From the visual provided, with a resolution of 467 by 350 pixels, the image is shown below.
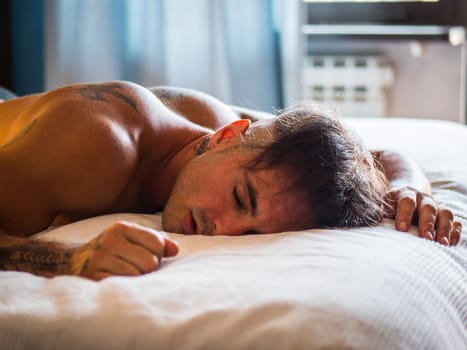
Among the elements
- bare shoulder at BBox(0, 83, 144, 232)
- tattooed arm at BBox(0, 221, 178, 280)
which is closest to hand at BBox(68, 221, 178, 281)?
tattooed arm at BBox(0, 221, 178, 280)

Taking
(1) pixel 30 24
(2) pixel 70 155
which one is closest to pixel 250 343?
(2) pixel 70 155

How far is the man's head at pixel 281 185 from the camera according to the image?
1.04 m

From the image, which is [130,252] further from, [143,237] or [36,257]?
[36,257]

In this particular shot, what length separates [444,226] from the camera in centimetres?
108

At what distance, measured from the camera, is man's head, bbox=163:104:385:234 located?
104 cm

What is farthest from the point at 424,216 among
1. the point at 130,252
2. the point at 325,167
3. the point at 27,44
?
the point at 27,44

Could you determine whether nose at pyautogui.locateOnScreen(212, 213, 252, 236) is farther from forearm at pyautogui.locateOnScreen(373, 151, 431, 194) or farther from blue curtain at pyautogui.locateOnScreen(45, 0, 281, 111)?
blue curtain at pyautogui.locateOnScreen(45, 0, 281, 111)

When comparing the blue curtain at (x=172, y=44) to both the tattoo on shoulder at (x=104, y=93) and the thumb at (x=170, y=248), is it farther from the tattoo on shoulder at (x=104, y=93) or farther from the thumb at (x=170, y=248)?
the thumb at (x=170, y=248)

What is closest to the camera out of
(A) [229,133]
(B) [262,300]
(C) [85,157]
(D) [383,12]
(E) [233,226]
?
(B) [262,300]

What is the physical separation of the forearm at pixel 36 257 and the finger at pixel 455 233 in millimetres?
549

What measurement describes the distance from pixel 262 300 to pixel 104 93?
674mm

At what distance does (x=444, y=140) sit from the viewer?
5.76ft

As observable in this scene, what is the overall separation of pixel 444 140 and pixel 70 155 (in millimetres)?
990

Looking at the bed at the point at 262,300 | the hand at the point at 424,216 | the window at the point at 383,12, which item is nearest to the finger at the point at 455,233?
the hand at the point at 424,216
